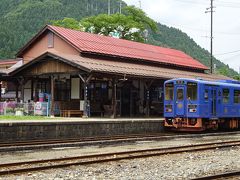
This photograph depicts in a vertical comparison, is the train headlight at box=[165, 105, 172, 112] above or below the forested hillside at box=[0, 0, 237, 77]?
below

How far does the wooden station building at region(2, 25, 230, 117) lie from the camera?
86.3 feet

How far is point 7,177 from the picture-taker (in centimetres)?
873

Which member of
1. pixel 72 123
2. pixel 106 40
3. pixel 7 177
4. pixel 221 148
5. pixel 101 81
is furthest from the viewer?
pixel 106 40

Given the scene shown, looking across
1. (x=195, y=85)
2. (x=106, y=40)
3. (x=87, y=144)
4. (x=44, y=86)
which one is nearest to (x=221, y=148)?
(x=87, y=144)

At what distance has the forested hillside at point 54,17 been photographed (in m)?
123

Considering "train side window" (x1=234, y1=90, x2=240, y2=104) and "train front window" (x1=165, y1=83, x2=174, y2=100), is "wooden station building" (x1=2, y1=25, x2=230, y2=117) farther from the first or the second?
"train side window" (x1=234, y1=90, x2=240, y2=104)

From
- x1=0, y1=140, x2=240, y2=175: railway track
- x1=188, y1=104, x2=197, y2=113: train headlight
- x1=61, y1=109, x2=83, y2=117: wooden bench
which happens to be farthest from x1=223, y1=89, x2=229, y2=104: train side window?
x1=61, y1=109, x2=83, y2=117: wooden bench

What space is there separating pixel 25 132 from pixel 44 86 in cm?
1481

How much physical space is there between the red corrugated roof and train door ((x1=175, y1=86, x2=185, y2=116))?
33.5 ft

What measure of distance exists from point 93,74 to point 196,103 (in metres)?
6.68

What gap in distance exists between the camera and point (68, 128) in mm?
18984

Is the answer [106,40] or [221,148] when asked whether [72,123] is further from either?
[106,40]

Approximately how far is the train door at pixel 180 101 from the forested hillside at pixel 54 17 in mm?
87386

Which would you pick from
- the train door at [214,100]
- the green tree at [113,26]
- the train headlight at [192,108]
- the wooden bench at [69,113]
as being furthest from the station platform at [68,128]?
the green tree at [113,26]
